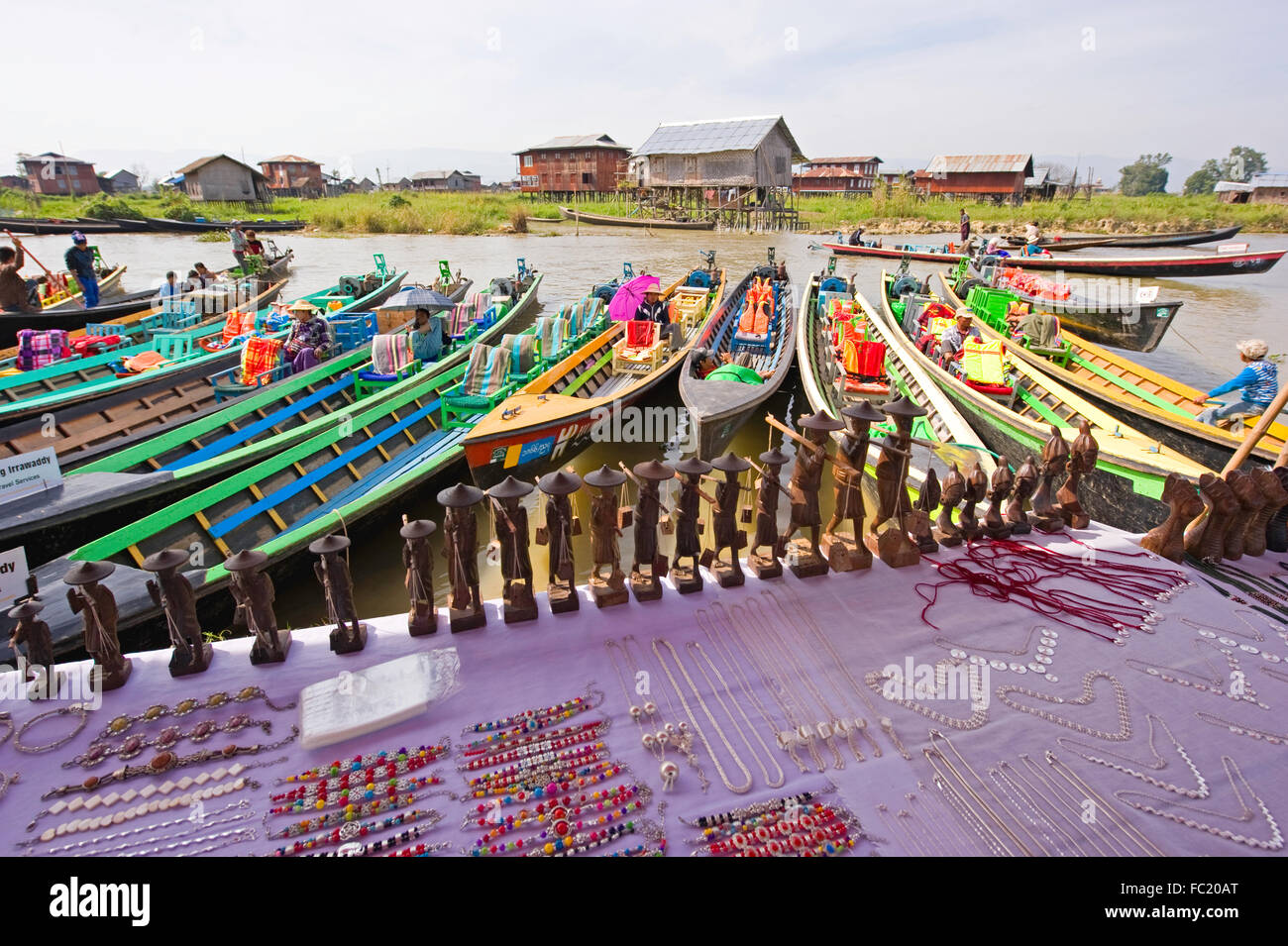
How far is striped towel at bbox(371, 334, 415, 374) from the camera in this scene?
941 cm

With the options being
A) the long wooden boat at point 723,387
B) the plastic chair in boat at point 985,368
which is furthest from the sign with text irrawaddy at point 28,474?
the plastic chair in boat at point 985,368

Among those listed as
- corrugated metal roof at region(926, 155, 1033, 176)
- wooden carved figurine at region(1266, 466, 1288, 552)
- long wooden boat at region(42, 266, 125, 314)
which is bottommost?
wooden carved figurine at region(1266, 466, 1288, 552)

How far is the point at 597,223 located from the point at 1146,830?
4612 cm

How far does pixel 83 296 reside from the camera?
1394cm

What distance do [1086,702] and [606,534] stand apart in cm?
238

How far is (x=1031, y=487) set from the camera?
13.5 ft

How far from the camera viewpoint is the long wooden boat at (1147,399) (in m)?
6.61

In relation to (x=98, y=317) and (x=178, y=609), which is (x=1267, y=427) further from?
(x=98, y=317)

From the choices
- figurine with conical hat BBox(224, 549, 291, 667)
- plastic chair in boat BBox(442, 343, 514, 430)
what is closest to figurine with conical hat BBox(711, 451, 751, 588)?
figurine with conical hat BBox(224, 549, 291, 667)

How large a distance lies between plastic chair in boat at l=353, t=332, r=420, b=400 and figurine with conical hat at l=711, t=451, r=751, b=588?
7357 millimetres

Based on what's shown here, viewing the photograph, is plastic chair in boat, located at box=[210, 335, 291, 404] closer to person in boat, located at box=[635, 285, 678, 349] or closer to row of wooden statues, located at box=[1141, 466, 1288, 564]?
person in boat, located at box=[635, 285, 678, 349]

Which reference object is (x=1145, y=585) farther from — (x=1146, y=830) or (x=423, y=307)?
(x=423, y=307)

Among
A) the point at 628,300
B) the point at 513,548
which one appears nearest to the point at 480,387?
the point at 628,300
